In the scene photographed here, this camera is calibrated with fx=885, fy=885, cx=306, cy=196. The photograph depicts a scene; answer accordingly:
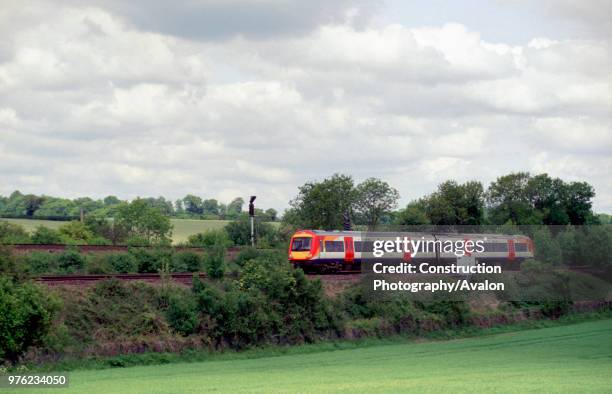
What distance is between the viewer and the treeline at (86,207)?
346 ft

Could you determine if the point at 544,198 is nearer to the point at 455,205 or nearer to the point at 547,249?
the point at 455,205

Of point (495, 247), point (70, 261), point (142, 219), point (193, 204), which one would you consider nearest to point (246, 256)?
point (70, 261)

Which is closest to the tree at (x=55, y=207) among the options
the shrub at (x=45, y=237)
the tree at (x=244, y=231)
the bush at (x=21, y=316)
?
the tree at (x=244, y=231)

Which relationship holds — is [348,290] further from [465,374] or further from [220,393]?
[220,393]

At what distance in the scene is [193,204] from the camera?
14575cm

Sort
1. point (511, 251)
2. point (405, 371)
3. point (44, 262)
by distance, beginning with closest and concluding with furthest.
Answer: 1. point (405, 371)
2. point (44, 262)
3. point (511, 251)

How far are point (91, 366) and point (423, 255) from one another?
78.3ft

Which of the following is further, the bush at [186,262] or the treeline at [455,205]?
the treeline at [455,205]

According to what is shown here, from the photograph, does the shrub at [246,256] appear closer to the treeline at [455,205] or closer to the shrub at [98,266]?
the shrub at [98,266]

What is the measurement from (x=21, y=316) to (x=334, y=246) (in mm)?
23915

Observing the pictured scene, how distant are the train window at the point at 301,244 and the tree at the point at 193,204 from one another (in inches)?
3783

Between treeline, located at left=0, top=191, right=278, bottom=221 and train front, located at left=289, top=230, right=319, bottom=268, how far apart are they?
3934cm

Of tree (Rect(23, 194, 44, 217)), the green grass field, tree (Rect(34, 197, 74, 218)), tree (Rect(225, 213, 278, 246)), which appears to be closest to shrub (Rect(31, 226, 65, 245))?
tree (Rect(225, 213, 278, 246))

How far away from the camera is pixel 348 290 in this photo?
42.9 meters
